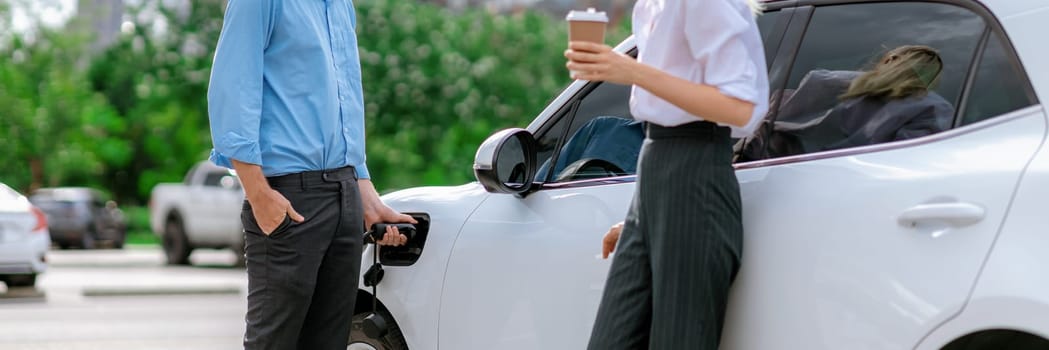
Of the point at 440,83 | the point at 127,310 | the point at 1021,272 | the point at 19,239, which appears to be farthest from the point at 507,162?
the point at 440,83

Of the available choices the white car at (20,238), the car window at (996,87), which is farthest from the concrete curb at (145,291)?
the car window at (996,87)

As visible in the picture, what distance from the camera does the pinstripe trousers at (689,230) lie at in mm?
3021

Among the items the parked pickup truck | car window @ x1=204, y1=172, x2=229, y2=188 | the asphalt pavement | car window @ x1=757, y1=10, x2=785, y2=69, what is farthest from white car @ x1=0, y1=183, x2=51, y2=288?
car window @ x1=757, y1=10, x2=785, y2=69

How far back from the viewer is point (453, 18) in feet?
126

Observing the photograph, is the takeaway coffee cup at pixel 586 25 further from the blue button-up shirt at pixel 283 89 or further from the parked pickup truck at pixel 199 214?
the parked pickup truck at pixel 199 214

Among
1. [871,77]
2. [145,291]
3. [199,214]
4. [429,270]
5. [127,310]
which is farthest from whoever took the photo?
[199,214]

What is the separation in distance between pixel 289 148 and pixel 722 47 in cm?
118

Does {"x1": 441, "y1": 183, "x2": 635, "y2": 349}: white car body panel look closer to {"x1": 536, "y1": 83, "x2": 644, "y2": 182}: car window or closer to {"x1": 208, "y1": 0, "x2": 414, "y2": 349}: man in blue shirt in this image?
{"x1": 536, "y1": 83, "x2": 644, "y2": 182}: car window

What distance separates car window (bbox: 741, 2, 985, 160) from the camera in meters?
3.07

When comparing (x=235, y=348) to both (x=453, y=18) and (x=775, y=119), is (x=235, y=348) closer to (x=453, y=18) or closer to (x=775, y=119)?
(x=775, y=119)

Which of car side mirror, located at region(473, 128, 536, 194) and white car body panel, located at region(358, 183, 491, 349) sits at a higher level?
car side mirror, located at region(473, 128, 536, 194)

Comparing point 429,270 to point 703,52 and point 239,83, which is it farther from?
point 703,52

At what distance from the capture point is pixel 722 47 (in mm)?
2959

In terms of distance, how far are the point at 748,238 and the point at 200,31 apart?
28.6 metres
